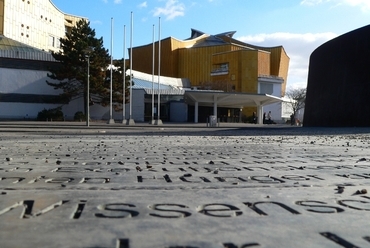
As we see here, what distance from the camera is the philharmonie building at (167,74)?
57.1 m

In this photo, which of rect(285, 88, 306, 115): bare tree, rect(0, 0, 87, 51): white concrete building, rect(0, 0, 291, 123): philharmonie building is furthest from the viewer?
rect(285, 88, 306, 115): bare tree

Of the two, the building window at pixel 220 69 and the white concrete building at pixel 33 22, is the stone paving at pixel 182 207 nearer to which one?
the white concrete building at pixel 33 22

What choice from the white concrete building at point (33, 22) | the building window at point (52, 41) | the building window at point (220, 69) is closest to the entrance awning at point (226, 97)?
the building window at point (220, 69)

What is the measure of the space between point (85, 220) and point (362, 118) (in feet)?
101

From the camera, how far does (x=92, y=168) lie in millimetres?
6789

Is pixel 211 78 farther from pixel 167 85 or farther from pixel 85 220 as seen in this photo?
pixel 85 220

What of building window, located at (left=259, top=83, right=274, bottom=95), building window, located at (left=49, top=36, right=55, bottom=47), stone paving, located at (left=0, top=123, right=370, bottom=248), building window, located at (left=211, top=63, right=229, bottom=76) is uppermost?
building window, located at (left=49, top=36, right=55, bottom=47)

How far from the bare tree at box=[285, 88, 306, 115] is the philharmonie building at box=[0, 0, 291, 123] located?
291 cm

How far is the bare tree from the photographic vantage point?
279ft

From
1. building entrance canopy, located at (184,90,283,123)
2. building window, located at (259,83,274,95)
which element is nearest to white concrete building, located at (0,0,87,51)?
building entrance canopy, located at (184,90,283,123)

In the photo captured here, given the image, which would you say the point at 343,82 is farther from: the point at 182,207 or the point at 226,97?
the point at 182,207

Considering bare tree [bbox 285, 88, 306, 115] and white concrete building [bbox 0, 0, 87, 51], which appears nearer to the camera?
white concrete building [bbox 0, 0, 87, 51]

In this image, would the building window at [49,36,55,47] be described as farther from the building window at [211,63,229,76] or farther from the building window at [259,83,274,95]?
the building window at [259,83,274,95]

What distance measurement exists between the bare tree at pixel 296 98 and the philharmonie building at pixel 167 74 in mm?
2915
